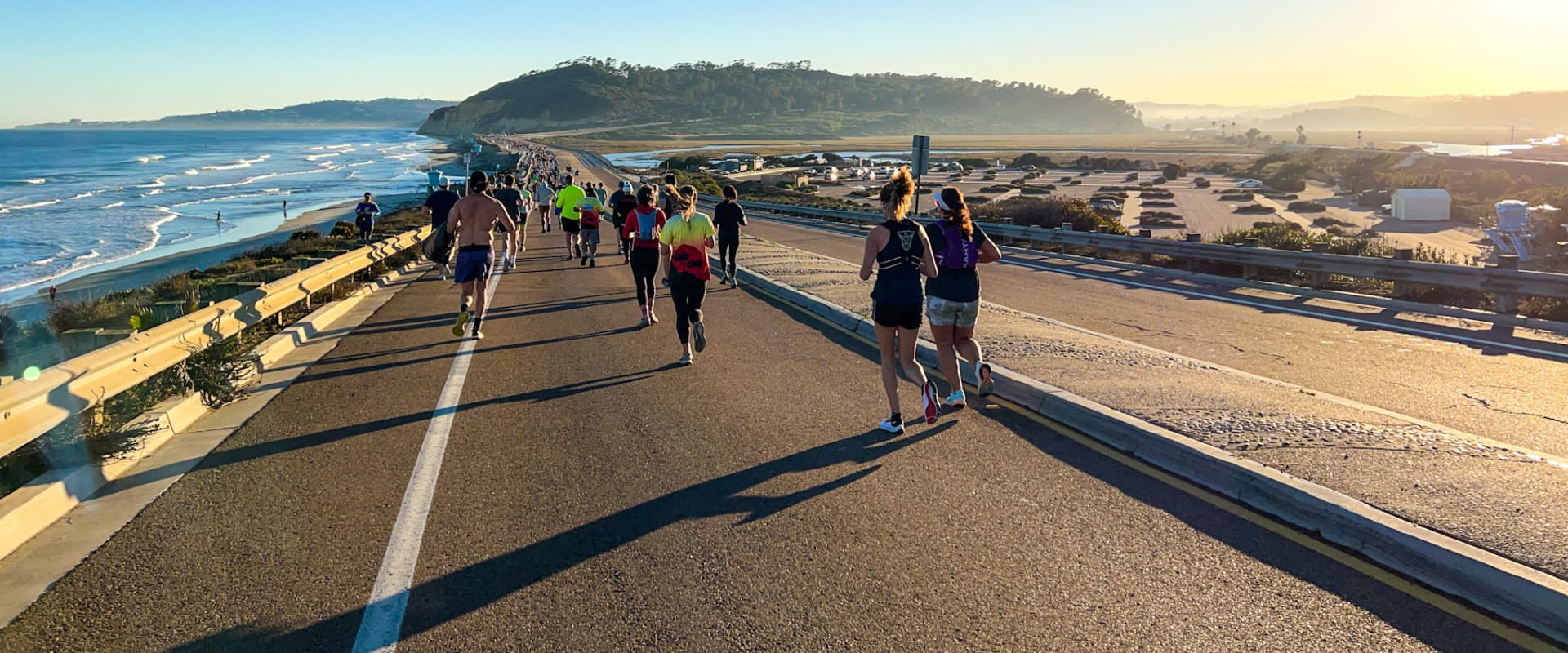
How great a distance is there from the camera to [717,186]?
59.2 m

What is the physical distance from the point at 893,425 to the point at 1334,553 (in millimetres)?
2869

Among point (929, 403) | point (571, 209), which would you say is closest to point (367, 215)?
point (571, 209)

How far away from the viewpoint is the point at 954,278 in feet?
23.0

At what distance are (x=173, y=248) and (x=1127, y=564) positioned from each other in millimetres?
41414

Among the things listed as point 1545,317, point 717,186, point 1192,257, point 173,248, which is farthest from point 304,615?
point 717,186

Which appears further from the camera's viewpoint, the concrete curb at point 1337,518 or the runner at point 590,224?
the runner at point 590,224

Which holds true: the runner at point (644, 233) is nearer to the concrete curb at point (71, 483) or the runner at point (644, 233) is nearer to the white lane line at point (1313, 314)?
the concrete curb at point (71, 483)

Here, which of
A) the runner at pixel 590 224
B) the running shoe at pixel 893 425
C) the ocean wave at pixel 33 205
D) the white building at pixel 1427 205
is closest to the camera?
the running shoe at pixel 893 425

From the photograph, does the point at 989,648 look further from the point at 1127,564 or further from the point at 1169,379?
the point at 1169,379

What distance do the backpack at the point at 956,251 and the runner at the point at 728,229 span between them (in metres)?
7.77

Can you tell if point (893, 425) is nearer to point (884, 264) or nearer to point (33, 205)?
point (884, 264)

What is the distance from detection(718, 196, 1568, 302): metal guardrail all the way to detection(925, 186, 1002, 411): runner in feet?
31.4

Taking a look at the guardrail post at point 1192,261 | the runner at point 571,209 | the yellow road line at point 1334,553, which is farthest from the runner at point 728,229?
the guardrail post at point 1192,261

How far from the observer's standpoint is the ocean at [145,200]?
35.6 m
